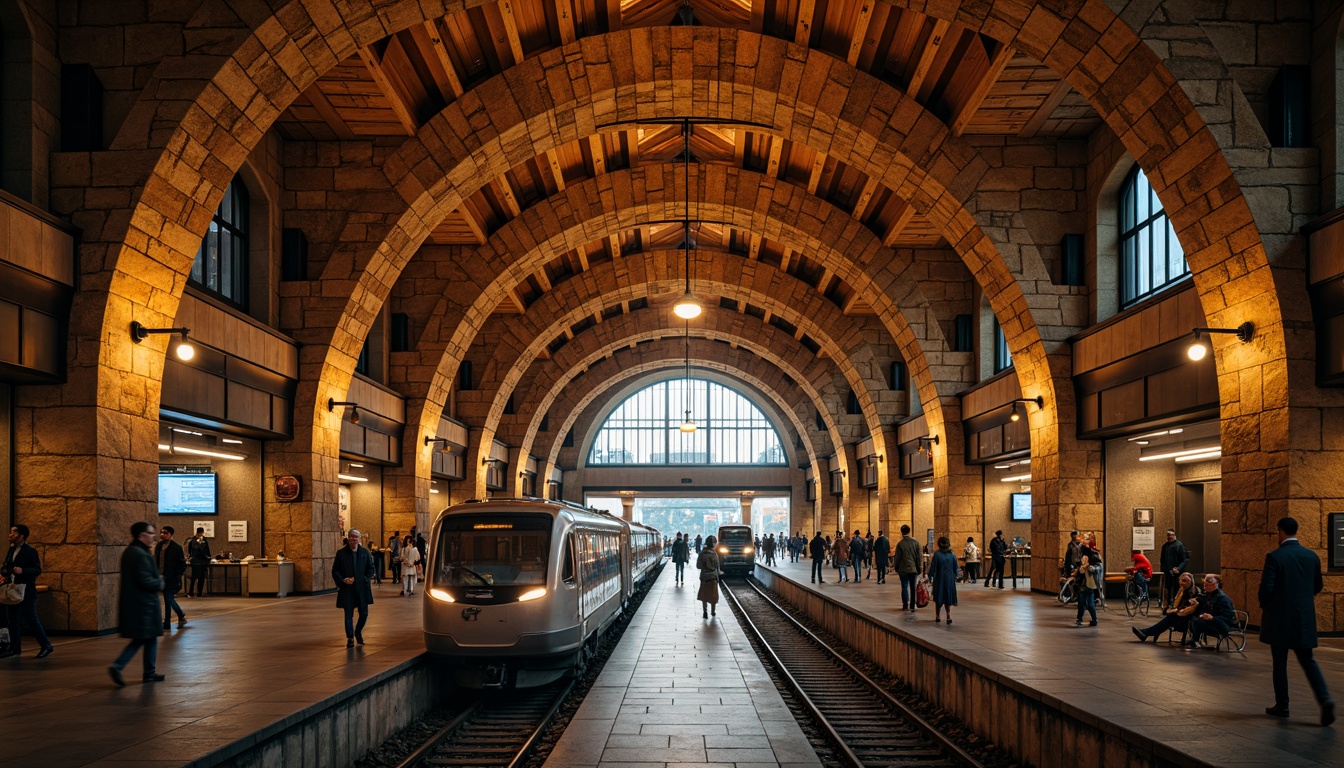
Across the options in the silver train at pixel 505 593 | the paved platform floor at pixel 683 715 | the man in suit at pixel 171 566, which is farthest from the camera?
the man in suit at pixel 171 566

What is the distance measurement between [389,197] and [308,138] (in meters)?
2.06

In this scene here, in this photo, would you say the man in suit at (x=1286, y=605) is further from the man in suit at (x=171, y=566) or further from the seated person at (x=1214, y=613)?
the man in suit at (x=171, y=566)

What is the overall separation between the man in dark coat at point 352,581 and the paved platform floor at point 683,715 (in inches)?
113

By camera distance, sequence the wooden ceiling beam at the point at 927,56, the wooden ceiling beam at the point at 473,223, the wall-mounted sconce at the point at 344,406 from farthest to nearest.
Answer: the wooden ceiling beam at the point at 473,223
the wall-mounted sconce at the point at 344,406
the wooden ceiling beam at the point at 927,56

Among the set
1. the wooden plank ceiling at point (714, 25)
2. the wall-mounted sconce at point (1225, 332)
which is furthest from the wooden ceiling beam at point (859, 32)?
the wall-mounted sconce at point (1225, 332)

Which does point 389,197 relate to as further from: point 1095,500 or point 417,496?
point 1095,500

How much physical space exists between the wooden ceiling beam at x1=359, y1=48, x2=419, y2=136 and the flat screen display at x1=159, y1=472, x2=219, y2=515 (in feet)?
23.8

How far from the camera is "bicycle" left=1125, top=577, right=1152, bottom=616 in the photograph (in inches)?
652

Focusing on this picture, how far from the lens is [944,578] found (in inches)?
614

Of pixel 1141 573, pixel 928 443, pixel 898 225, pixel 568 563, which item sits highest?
pixel 898 225

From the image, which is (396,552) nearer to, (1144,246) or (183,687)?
(183,687)

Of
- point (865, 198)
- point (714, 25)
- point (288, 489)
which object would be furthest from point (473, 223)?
point (865, 198)

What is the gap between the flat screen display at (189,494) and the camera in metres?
19.6

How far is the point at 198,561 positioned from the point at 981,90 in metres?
15.7
